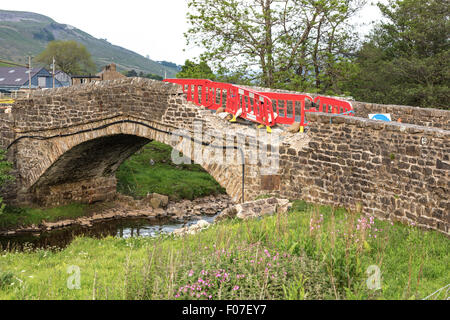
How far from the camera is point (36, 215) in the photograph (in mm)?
18125

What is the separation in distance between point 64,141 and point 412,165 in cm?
1218

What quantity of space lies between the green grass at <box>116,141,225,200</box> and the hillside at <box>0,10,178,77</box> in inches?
3801

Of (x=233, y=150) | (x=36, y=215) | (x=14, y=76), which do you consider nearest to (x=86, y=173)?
(x=36, y=215)

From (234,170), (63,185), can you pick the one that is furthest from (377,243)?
(63,185)

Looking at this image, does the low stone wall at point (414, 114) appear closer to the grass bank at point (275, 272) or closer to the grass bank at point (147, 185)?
the grass bank at point (275, 272)

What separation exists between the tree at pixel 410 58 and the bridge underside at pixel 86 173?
1484cm

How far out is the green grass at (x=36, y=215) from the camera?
17.4m

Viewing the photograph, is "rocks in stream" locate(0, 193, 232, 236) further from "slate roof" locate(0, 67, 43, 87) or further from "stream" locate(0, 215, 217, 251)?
"slate roof" locate(0, 67, 43, 87)

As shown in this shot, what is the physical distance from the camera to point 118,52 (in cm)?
17275

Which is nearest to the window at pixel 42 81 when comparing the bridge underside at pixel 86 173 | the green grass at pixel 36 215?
the bridge underside at pixel 86 173

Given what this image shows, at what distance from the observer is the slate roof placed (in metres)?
57.4

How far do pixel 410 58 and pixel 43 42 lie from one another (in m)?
147

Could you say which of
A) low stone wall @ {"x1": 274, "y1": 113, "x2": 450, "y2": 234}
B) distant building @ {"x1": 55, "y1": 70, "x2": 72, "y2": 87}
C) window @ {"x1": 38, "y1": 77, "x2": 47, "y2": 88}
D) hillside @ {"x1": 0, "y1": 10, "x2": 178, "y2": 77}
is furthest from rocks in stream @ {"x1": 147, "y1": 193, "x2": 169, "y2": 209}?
hillside @ {"x1": 0, "y1": 10, "x2": 178, "y2": 77}
